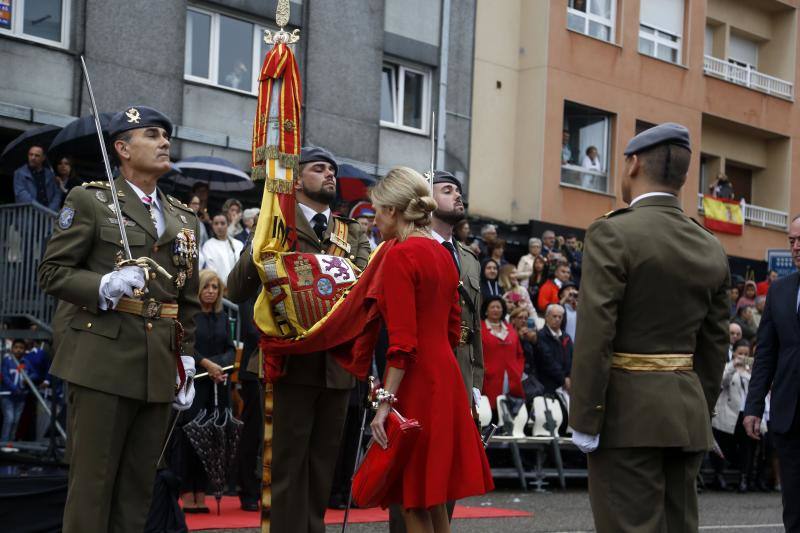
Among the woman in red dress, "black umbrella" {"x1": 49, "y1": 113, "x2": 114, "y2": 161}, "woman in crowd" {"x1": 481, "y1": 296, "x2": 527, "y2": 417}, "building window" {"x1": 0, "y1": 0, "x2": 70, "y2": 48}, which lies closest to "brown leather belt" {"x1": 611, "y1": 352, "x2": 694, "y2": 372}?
the woman in red dress

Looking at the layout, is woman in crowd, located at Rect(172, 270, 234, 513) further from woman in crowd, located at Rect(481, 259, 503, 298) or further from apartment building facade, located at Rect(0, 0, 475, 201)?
apartment building facade, located at Rect(0, 0, 475, 201)

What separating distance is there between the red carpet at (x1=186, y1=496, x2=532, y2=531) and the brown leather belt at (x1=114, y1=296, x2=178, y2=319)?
3.43m

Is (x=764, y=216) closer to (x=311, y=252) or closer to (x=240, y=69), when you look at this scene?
(x=240, y=69)

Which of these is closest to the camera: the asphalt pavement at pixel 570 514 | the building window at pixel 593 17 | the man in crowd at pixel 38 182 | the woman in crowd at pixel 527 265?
the asphalt pavement at pixel 570 514

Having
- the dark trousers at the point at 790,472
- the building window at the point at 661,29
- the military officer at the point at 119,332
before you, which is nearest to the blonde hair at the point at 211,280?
the military officer at the point at 119,332

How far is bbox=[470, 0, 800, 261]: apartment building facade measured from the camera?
2517 cm

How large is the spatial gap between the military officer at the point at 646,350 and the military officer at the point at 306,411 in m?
1.80

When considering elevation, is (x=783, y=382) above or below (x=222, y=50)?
below

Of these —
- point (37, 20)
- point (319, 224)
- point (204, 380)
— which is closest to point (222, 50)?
point (37, 20)

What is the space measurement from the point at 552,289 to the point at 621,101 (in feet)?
34.5

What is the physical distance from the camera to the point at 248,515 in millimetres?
10406

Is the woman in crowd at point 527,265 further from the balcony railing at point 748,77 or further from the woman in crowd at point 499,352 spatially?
the balcony railing at point 748,77

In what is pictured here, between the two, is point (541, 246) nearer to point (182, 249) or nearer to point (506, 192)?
point (506, 192)

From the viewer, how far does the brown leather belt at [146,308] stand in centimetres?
615
